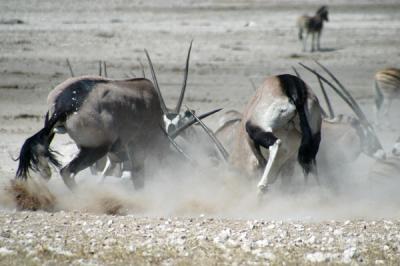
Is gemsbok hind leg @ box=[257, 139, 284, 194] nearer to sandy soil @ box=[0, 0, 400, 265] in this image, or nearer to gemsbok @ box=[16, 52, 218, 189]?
sandy soil @ box=[0, 0, 400, 265]

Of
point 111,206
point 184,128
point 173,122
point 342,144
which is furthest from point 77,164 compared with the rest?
point 342,144

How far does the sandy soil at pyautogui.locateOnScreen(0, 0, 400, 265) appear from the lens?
559cm

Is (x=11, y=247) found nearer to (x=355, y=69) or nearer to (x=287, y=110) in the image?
(x=287, y=110)

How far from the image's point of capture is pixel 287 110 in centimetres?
717

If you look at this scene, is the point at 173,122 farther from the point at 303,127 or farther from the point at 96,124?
the point at 303,127

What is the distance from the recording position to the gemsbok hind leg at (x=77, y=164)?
7.57m

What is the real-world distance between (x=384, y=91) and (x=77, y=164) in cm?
745

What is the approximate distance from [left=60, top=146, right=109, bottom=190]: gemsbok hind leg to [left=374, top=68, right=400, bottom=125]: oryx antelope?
6923 mm

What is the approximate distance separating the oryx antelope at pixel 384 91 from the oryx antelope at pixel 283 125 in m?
6.54

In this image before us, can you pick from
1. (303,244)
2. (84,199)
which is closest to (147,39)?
(84,199)

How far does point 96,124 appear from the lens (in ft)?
25.0

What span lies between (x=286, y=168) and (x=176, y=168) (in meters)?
1.37

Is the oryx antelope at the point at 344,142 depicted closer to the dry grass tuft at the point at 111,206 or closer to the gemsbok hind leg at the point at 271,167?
the gemsbok hind leg at the point at 271,167

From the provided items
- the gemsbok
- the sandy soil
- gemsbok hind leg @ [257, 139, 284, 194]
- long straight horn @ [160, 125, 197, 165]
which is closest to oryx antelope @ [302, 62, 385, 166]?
the sandy soil
